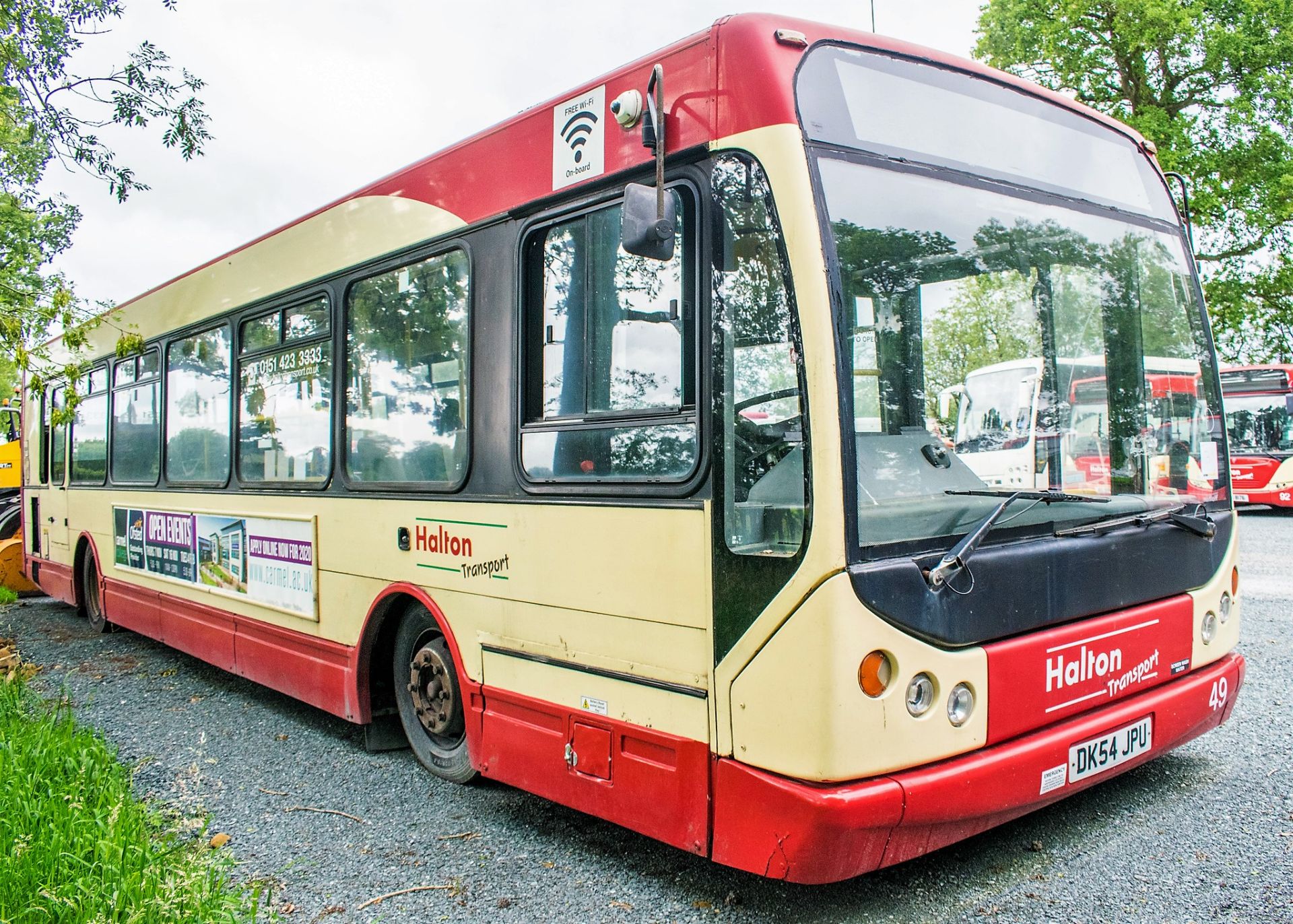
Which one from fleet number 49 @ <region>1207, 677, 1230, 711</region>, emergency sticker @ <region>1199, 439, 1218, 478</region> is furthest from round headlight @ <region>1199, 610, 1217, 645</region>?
emergency sticker @ <region>1199, 439, 1218, 478</region>

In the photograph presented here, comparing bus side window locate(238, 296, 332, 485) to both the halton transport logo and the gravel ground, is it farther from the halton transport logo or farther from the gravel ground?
the gravel ground

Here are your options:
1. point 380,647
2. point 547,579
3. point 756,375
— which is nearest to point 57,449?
point 380,647

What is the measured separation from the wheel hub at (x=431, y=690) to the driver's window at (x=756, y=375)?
2.01 m

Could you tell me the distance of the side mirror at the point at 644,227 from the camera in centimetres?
308

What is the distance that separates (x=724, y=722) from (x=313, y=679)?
307 centimetres

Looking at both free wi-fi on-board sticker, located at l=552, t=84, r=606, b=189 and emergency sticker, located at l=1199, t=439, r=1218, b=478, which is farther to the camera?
emergency sticker, located at l=1199, t=439, r=1218, b=478

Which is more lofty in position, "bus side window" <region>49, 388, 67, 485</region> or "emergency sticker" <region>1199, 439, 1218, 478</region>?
"bus side window" <region>49, 388, 67, 485</region>

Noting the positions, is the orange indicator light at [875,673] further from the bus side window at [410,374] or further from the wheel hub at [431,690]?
the wheel hub at [431,690]

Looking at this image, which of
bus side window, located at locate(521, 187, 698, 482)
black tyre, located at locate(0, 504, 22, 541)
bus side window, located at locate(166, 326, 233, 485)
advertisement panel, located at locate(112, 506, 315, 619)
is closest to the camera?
bus side window, located at locate(521, 187, 698, 482)

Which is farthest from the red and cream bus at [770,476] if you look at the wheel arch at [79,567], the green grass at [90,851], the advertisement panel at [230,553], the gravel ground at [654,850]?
the wheel arch at [79,567]

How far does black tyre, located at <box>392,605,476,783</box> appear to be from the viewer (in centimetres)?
448

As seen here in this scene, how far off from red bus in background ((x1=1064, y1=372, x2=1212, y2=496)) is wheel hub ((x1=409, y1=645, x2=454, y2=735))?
277 cm

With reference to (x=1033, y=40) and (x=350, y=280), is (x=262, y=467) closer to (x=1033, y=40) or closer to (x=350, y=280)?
(x=350, y=280)

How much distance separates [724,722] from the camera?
3.08 meters
